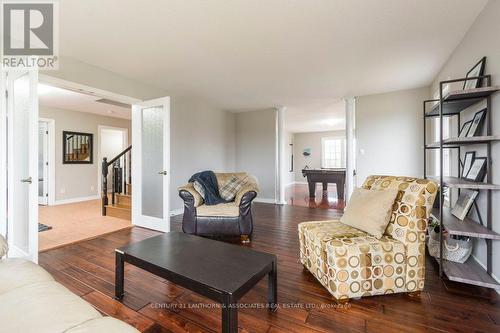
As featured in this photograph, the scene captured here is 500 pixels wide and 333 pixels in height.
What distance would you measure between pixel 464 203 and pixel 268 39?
8.38ft

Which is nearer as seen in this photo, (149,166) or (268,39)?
(268,39)

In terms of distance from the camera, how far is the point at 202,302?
1778mm

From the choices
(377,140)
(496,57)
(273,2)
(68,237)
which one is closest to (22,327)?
(273,2)

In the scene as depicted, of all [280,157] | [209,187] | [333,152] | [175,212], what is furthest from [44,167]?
[333,152]

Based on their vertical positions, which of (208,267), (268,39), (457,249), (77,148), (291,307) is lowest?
(291,307)

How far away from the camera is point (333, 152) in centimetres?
981

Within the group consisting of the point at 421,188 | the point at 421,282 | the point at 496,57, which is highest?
the point at 496,57

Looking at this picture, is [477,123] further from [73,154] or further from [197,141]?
[73,154]

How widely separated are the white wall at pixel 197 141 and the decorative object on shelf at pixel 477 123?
169 inches

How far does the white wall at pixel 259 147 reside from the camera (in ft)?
19.2

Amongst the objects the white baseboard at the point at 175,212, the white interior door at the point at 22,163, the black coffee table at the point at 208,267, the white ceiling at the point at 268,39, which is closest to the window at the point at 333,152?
the white ceiling at the point at 268,39

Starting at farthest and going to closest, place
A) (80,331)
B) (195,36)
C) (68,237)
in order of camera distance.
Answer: (68,237)
(195,36)
(80,331)

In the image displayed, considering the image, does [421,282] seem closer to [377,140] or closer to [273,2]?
[273,2]

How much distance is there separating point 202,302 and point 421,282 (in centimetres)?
164
